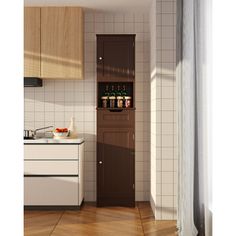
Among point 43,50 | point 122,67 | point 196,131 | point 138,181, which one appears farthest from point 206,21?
point 138,181

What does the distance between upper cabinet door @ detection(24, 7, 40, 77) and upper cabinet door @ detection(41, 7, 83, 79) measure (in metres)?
0.06

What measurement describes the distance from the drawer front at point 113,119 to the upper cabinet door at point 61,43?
1.97 feet

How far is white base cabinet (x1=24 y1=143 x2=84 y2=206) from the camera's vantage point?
4.87m

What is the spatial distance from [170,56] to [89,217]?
2097 mm

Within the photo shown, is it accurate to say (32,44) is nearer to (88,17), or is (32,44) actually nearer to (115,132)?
(88,17)

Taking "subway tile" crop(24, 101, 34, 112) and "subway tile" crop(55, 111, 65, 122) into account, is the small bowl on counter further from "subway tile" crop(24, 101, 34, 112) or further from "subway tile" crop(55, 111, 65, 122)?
"subway tile" crop(24, 101, 34, 112)

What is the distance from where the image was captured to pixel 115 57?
5.28 metres

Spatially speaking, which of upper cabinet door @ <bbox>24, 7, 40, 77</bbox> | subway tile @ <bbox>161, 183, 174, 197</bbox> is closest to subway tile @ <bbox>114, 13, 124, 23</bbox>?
upper cabinet door @ <bbox>24, 7, 40, 77</bbox>

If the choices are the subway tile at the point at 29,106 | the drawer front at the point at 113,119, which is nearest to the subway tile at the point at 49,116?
the subway tile at the point at 29,106

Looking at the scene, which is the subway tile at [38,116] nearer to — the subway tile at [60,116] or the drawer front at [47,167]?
the subway tile at [60,116]

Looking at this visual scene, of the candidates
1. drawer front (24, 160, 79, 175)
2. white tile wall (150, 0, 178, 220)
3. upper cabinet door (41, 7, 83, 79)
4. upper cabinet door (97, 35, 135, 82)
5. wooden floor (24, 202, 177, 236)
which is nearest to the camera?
wooden floor (24, 202, 177, 236)

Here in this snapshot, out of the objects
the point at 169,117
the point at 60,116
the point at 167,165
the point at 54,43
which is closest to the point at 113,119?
the point at 60,116

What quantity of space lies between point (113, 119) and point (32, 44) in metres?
1.45
